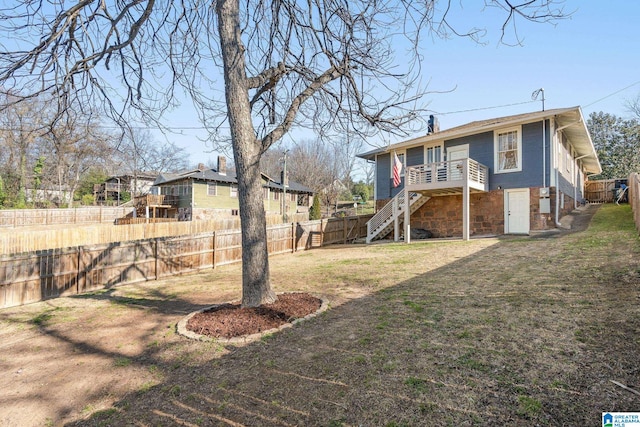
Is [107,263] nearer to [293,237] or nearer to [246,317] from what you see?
[246,317]

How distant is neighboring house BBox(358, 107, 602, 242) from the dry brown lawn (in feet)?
24.4

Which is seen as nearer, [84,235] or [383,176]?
[84,235]

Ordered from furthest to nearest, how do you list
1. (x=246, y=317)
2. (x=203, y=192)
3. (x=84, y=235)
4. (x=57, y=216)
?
1. (x=203, y=192)
2. (x=57, y=216)
3. (x=84, y=235)
4. (x=246, y=317)

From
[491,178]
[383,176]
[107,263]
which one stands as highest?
[383,176]

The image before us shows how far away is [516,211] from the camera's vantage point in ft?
44.5

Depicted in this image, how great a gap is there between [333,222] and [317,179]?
2644 cm

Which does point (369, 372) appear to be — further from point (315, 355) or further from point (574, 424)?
point (574, 424)

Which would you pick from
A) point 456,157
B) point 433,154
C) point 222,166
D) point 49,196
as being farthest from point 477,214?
point 49,196

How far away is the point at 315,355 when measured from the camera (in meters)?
3.48

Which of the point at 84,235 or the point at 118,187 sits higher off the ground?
the point at 118,187

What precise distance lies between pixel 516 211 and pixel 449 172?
322 centimetres

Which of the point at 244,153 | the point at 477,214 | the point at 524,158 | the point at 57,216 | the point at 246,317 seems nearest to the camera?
the point at 246,317

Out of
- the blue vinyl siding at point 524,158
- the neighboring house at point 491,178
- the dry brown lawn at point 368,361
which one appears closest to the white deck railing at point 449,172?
the neighboring house at point 491,178

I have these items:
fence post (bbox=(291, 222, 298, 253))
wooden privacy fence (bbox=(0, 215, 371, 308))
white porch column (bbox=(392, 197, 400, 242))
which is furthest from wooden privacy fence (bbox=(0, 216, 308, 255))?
white porch column (bbox=(392, 197, 400, 242))
